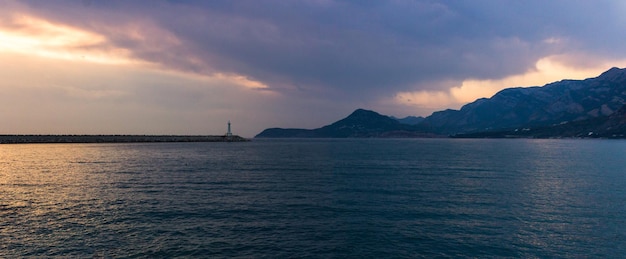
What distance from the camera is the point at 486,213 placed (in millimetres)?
37000

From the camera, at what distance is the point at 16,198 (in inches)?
1673

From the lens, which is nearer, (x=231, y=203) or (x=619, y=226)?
(x=619, y=226)

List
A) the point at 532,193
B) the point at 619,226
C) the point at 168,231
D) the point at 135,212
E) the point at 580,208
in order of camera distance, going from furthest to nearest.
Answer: the point at 532,193 → the point at 580,208 → the point at 135,212 → the point at 619,226 → the point at 168,231

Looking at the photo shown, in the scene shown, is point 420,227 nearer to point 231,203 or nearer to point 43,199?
point 231,203

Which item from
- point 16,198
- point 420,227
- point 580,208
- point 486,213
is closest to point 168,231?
point 420,227

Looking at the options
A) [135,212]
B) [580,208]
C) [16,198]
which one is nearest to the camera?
[135,212]

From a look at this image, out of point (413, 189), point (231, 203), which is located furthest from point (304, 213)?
point (413, 189)

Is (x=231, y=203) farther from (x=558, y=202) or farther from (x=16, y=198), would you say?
(x=558, y=202)

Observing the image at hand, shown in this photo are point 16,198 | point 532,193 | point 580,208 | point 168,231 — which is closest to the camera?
point 168,231

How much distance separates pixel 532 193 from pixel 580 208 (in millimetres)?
9354

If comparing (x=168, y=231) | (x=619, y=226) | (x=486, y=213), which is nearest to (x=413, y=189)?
(x=486, y=213)

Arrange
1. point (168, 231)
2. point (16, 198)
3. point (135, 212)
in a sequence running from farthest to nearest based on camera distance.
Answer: point (16, 198) < point (135, 212) < point (168, 231)

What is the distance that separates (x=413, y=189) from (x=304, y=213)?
21.0m

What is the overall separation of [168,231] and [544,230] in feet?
103
